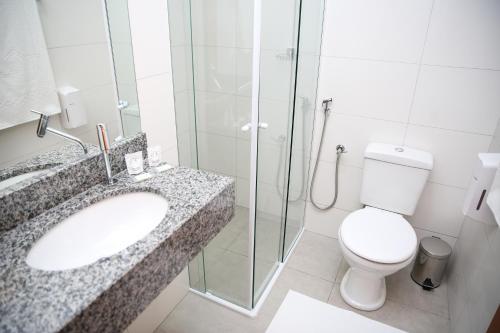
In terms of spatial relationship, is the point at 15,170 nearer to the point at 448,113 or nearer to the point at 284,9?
the point at 284,9

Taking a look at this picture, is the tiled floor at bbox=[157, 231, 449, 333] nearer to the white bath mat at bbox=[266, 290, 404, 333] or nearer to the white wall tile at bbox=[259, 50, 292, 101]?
Answer: the white bath mat at bbox=[266, 290, 404, 333]

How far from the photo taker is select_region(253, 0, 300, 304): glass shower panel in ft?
4.91

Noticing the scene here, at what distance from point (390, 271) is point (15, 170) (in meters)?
1.70

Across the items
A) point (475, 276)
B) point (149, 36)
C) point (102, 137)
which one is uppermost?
point (149, 36)

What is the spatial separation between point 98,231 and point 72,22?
2.38ft

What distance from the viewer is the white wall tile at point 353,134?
6.90ft

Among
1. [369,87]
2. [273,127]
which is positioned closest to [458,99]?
[369,87]

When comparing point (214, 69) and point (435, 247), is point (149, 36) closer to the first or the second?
point (214, 69)

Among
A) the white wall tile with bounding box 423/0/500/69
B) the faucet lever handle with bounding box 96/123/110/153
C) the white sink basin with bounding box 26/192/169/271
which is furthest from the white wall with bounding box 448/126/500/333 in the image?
the faucet lever handle with bounding box 96/123/110/153

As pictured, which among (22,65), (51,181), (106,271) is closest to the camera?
(106,271)

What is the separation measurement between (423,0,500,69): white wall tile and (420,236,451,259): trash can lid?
1069 mm

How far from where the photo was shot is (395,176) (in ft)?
6.62

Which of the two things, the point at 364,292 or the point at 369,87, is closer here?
the point at 364,292

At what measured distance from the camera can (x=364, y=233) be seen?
73.3 inches
